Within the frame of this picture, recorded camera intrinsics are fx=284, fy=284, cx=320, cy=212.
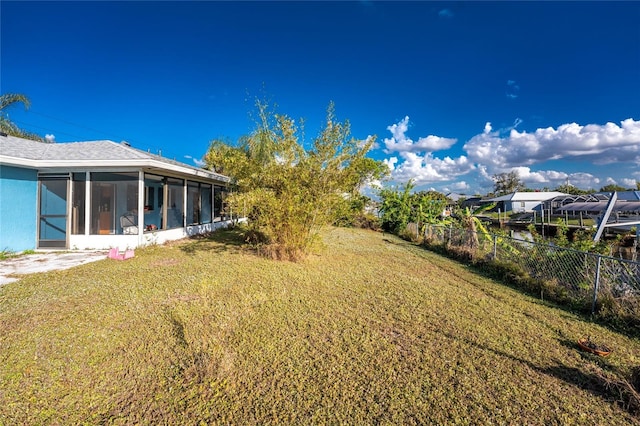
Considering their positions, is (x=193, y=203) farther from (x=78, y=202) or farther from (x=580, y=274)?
(x=580, y=274)

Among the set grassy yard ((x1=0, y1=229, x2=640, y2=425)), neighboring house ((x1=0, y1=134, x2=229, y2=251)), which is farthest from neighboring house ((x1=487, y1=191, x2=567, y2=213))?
neighboring house ((x1=0, y1=134, x2=229, y2=251))

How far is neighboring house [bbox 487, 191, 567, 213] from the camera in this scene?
3241 cm

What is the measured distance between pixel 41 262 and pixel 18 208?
2.30m

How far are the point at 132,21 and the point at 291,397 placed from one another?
14.5 meters

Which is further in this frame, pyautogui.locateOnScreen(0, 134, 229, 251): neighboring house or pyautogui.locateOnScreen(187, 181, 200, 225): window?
pyautogui.locateOnScreen(187, 181, 200, 225): window

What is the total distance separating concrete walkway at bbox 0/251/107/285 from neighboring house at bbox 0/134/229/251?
30.3 inches

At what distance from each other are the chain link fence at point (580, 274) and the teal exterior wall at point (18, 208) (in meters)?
12.9

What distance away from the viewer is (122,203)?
8828mm

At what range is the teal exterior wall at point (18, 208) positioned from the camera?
753 cm

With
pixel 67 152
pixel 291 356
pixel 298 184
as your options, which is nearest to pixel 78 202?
pixel 67 152

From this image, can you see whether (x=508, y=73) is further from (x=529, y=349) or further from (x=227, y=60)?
(x=529, y=349)

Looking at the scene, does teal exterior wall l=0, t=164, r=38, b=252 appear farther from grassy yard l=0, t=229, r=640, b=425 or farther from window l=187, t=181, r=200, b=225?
window l=187, t=181, r=200, b=225

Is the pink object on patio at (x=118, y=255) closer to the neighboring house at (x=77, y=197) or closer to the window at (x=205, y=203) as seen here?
the neighboring house at (x=77, y=197)

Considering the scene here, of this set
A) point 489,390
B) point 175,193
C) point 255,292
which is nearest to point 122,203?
point 175,193
